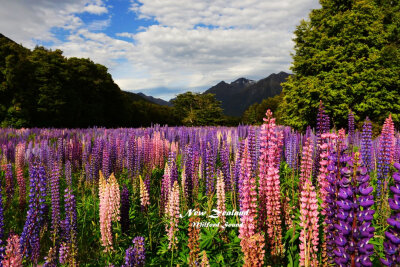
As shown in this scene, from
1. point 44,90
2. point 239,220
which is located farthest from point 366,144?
point 44,90

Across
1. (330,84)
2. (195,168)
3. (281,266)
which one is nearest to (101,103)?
(330,84)

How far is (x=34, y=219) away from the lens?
3.71 meters

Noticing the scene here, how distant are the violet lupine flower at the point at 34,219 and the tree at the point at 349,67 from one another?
23.6 m

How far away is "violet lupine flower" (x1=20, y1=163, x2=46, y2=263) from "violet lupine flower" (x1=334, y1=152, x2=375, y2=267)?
A: 3.85 metres

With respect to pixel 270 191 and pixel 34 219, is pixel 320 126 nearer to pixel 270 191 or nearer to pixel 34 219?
pixel 270 191

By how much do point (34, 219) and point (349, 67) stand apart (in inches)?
1041

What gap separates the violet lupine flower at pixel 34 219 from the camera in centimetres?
362

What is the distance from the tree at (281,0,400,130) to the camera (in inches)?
911

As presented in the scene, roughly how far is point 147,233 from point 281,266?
103 inches

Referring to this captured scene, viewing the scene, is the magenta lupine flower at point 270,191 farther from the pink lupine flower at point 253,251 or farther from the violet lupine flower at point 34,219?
the violet lupine flower at point 34,219

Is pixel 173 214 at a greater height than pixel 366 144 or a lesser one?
lesser

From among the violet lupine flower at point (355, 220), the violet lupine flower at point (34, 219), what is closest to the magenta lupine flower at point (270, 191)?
the violet lupine flower at point (355, 220)

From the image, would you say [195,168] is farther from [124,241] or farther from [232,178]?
[124,241]

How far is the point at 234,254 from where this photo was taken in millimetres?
4062
